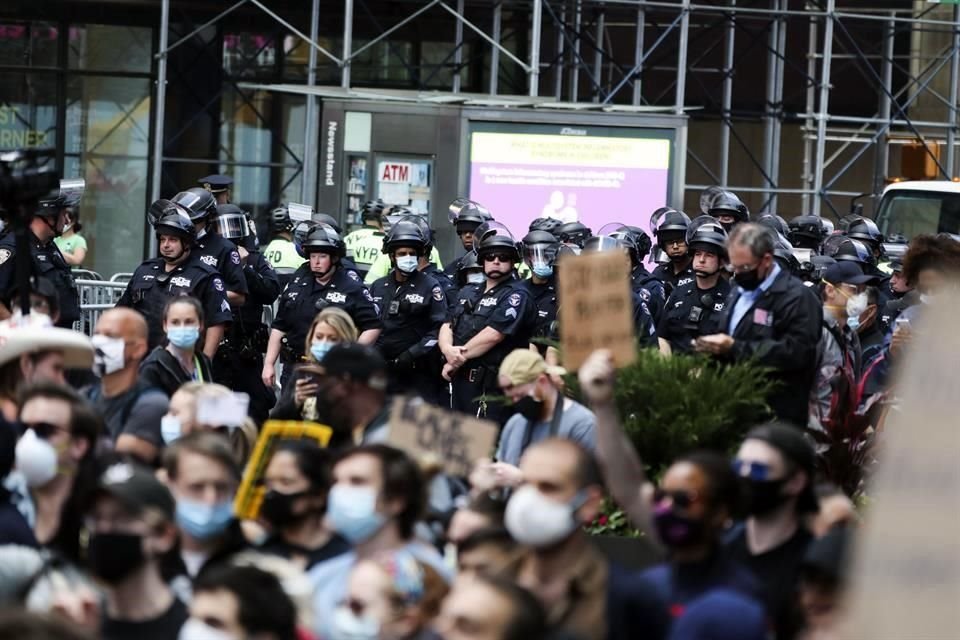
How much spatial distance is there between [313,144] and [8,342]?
51.3 feet

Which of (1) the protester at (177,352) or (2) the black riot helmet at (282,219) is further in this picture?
(2) the black riot helmet at (282,219)

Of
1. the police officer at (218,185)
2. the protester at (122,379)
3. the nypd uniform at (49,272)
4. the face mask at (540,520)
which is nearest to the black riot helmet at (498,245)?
the nypd uniform at (49,272)

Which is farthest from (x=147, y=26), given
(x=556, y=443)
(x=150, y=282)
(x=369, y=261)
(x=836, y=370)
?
(x=556, y=443)

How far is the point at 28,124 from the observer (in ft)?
77.2

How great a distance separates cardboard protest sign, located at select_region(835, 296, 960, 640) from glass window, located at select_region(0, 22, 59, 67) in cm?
2035

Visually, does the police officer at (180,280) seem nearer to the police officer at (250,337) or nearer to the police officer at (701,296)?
the police officer at (250,337)

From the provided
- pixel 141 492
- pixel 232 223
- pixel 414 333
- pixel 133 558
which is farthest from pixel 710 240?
pixel 133 558

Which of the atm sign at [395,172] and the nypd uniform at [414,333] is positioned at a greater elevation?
the atm sign at [395,172]

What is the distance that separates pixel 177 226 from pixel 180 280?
32 cm

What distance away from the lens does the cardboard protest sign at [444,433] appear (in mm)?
6410

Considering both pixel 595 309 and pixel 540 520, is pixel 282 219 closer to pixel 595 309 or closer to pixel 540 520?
pixel 595 309

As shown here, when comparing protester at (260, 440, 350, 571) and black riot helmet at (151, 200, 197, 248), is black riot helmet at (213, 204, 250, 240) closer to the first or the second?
black riot helmet at (151, 200, 197, 248)

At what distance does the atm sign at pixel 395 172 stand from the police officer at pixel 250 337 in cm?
537

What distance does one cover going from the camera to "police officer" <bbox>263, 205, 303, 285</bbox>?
1620 centimetres
